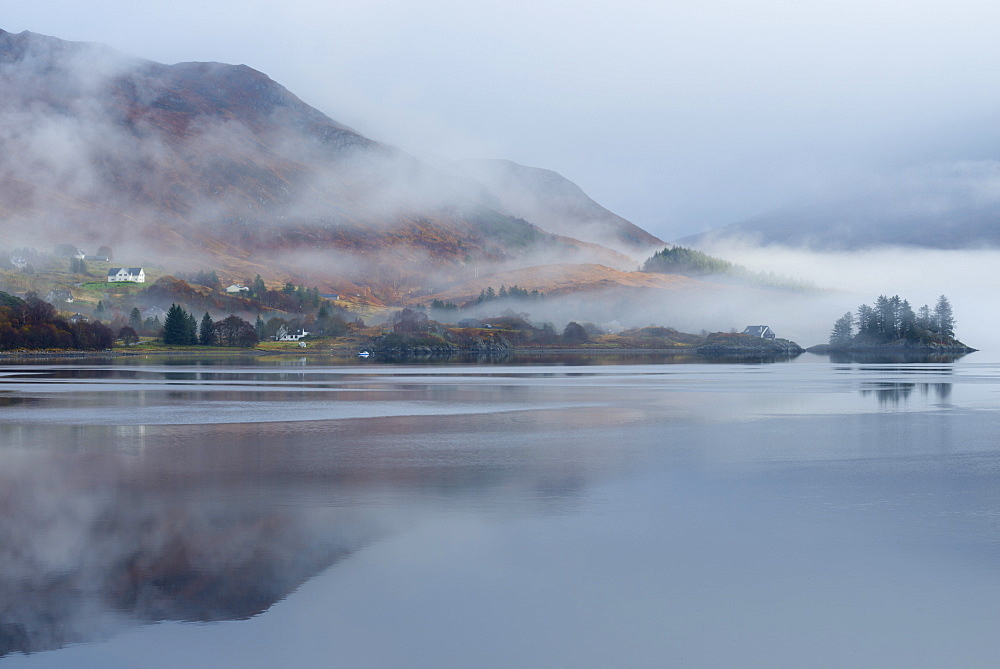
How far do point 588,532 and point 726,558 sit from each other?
291cm

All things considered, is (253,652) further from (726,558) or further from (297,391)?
(297,391)

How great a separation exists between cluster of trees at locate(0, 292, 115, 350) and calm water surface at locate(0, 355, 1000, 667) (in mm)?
116067

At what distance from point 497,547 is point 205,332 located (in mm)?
161019

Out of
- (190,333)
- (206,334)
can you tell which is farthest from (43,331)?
(206,334)

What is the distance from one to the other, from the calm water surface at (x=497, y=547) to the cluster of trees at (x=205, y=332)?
448ft

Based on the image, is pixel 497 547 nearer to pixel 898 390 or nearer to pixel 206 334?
pixel 898 390

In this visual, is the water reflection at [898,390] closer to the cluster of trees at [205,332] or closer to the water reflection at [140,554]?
the water reflection at [140,554]

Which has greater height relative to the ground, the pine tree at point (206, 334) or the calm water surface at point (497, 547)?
the pine tree at point (206, 334)

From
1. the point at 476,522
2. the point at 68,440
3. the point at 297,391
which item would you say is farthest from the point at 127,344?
the point at 476,522

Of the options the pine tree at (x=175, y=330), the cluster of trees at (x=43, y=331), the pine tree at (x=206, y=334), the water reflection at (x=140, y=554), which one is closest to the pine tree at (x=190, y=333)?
the pine tree at (x=175, y=330)

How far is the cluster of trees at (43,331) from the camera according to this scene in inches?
5369

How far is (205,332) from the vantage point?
168 m

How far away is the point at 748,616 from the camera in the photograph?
13031 millimetres

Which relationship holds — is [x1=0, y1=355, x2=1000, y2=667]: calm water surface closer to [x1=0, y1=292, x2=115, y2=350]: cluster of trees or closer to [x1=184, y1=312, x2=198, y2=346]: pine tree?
[x1=0, y1=292, x2=115, y2=350]: cluster of trees
